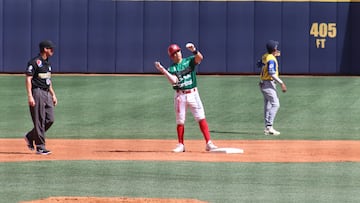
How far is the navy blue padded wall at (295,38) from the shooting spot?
103 feet

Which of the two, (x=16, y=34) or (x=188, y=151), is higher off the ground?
(x=16, y=34)


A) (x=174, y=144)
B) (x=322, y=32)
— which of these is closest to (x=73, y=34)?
(x=322, y=32)

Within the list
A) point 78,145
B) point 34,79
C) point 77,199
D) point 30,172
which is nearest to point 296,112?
point 78,145

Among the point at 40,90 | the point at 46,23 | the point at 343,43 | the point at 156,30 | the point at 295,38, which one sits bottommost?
the point at 40,90

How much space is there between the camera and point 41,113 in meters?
14.3

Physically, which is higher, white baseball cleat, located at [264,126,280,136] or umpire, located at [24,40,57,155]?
umpire, located at [24,40,57,155]

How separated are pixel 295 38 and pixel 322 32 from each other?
0.87m

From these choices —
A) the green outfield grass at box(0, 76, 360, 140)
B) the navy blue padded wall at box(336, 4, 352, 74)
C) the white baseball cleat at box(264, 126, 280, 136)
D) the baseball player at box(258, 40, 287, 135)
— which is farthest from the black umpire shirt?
the navy blue padded wall at box(336, 4, 352, 74)

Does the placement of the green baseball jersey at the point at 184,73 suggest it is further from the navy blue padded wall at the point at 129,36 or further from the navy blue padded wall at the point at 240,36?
the navy blue padded wall at the point at 129,36

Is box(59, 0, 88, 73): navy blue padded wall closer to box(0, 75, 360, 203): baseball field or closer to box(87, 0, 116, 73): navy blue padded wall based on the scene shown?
box(87, 0, 116, 73): navy blue padded wall

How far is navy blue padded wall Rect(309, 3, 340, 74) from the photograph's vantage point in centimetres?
3142

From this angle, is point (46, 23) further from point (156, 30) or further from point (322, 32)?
point (322, 32)

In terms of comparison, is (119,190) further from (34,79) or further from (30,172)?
(34,79)

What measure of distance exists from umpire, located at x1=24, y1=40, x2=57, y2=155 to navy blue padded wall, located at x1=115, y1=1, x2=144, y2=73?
17417 millimetres
